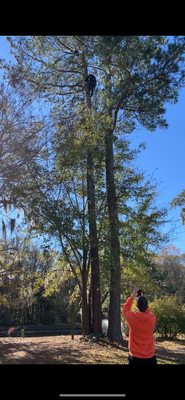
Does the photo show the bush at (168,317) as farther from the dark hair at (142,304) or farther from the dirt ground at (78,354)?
the dark hair at (142,304)

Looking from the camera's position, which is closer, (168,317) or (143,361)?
(143,361)

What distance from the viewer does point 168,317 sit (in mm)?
12109

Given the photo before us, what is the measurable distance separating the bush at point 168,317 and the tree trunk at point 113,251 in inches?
61.3

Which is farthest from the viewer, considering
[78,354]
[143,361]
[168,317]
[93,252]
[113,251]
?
[168,317]

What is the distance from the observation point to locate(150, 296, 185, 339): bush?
39.7 ft

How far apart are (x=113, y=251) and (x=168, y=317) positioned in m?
3.08

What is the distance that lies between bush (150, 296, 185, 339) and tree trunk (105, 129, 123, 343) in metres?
1.56

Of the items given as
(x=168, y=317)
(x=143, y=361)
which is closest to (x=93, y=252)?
(x=168, y=317)

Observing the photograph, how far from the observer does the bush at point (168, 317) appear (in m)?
12.1

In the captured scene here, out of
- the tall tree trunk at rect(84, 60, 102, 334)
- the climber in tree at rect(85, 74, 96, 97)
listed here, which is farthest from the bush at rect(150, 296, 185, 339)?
the climber in tree at rect(85, 74, 96, 97)

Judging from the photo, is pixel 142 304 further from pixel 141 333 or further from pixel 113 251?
pixel 113 251

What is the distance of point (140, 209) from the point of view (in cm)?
1127
